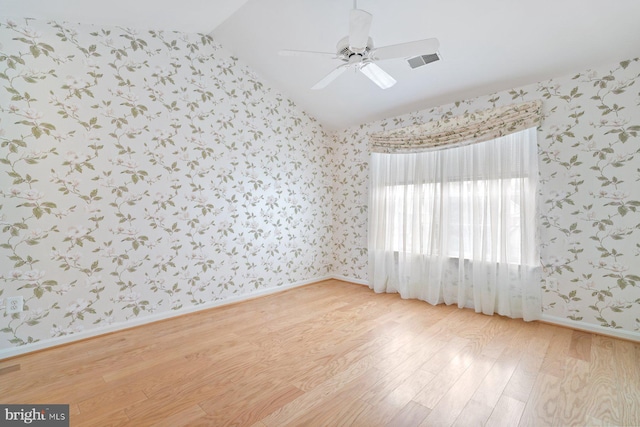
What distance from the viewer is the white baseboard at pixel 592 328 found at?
2.23 metres

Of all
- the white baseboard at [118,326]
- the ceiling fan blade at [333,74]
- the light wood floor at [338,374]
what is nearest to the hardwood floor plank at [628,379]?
the light wood floor at [338,374]

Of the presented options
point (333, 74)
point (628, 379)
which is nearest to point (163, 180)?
point (333, 74)

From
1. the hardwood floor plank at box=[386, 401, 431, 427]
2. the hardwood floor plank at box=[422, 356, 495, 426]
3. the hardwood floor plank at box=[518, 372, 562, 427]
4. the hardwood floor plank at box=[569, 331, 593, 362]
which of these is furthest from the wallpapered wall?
the hardwood floor plank at box=[386, 401, 431, 427]

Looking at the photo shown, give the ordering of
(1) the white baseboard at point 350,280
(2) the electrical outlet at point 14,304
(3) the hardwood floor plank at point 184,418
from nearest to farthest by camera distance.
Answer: (3) the hardwood floor plank at point 184,418
(2) the electrical outlet at point 14,304
(1) the white baseboard at point 350,280

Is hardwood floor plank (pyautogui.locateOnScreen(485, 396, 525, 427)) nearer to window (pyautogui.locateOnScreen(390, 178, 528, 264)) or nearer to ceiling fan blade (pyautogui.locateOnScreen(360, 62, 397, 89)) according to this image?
window (pyautogui.locateOnScreen(390, 178, 528, 264))

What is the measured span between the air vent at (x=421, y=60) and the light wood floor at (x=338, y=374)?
2.56 meters

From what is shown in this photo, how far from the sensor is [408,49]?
5.79 feet

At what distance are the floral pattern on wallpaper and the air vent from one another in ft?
5.87

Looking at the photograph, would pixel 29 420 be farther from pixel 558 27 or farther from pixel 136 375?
pixel 558 27

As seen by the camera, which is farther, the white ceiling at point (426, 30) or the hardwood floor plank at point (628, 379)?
the white ceiling at point (426, 30)

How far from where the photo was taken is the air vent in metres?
2.55

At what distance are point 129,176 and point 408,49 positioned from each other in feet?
8.48

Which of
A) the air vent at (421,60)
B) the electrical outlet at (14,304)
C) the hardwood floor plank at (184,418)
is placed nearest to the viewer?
the hardwood floor plank at (184,418)

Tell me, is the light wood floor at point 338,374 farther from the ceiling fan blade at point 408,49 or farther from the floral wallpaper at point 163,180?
the ceiling fan blade at point 408,49
